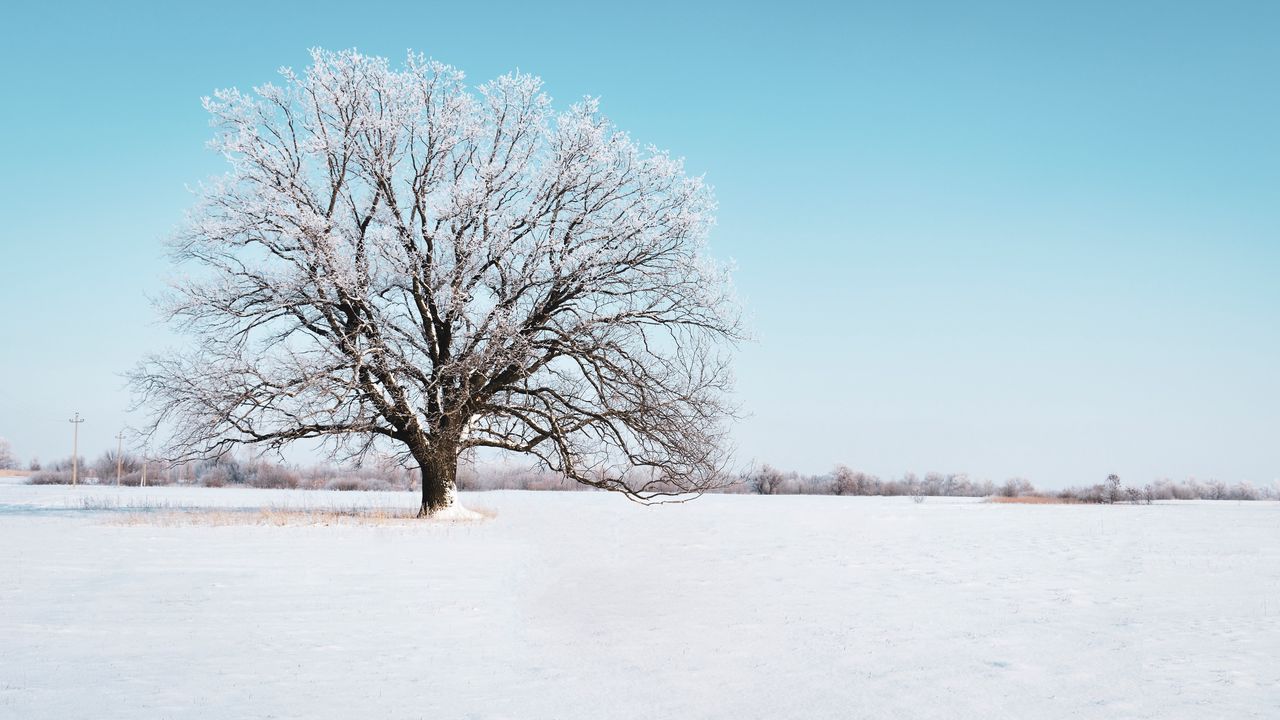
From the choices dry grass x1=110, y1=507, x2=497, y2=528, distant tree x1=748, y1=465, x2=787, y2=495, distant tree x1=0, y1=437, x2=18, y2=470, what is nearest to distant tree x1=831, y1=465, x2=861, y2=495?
distant tree x1=748, y1=465, x2=787, y2=495

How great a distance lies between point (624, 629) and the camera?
852cm

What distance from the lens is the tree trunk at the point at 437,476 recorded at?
72.0ft

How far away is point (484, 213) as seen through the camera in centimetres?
2131

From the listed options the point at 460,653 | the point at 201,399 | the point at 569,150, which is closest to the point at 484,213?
the point at 569,150

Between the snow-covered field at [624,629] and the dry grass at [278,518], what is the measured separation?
2.71 metres

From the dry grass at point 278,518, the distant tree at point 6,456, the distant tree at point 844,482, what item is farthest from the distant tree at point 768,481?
the distant tree at point 6,456

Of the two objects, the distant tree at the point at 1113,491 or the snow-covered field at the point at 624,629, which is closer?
the snow-covered field at the point at 624,629

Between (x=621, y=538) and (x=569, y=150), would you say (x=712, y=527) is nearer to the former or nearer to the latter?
(x=621, y=538)

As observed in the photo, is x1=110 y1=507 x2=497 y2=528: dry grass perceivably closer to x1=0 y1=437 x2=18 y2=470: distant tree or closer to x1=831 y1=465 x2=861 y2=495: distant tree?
x1=831 y1=465 x2=861 y2=495: distant tree

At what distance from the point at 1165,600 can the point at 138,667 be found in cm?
1028

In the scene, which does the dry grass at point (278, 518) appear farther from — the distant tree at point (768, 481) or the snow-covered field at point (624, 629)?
the distant tree at point (768, 481)

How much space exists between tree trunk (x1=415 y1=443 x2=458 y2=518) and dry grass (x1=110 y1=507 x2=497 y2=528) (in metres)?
0.57

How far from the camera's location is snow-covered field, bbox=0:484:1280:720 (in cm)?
604

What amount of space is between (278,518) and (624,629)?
14366 mm
